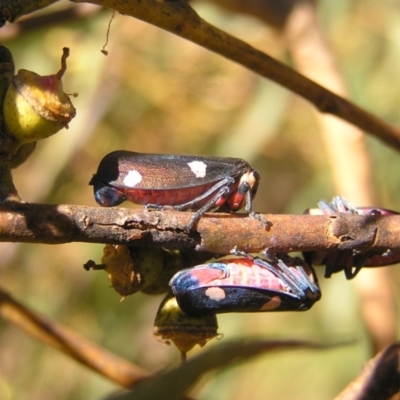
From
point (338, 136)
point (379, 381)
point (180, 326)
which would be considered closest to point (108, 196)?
point (180, 326)

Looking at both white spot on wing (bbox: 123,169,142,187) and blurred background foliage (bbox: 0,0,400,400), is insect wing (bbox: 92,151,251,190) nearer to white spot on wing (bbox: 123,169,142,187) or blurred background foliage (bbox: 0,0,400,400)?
white spot on wing (bbox: 123,169,142,187)

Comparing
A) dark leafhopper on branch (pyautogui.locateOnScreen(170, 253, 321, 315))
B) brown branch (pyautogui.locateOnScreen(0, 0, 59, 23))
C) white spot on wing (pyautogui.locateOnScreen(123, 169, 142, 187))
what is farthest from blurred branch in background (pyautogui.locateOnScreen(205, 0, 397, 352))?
brown branch (pyautogui.locateOnScreen(0, 0, 59, 23))

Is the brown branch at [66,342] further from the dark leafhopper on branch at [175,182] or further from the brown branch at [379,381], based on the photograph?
the brown branch at [379,381]

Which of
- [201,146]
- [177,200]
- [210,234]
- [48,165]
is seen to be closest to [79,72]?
[48,165]

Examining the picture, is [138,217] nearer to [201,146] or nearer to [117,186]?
[117,186]

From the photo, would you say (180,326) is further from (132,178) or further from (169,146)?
(169,146)

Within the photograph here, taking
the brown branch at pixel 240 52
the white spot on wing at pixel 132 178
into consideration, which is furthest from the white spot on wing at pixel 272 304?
the brown branch at pixel 240 52
